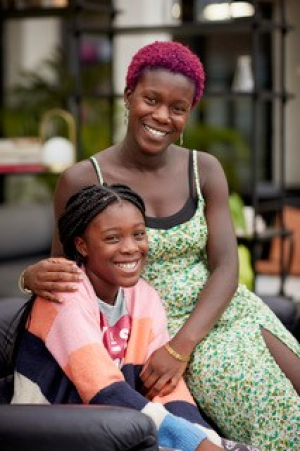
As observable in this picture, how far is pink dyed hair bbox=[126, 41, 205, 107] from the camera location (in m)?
2.46

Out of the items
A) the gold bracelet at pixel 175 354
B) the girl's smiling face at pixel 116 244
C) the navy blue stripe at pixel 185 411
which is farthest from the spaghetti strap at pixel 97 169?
the navy blue stripe at pixel 185 411

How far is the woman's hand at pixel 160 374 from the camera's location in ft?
7.57

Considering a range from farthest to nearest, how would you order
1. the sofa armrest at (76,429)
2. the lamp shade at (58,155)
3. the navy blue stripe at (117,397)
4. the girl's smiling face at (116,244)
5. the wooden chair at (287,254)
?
the wooden chair at (287,254) < the lamp shade at (58,155) < the girl's smiling face at (116,244) < the navy blue stripe at (117,397) < the sofa armrest at (76,429)

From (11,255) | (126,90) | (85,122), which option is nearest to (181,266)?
(126,90)

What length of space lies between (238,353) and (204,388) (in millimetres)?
115

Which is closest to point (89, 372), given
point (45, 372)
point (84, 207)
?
point (45, 372)

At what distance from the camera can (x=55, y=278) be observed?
2217mm

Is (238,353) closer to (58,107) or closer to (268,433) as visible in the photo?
(268,433)

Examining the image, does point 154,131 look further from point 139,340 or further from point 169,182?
point 139,340

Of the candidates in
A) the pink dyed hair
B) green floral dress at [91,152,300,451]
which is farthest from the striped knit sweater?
the pink dyed hair

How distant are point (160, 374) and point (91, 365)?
0.23 meters

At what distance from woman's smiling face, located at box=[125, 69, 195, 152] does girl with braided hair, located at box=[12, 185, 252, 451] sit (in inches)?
7.8

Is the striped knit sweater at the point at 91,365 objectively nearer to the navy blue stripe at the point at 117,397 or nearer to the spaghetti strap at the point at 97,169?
the navy blue stripe at the point at 117,397

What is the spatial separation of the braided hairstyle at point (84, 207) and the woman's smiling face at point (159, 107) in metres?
0.19
